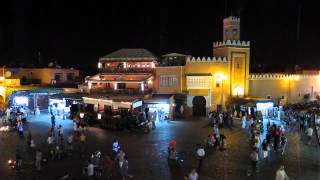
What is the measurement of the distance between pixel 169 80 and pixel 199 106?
3.89m

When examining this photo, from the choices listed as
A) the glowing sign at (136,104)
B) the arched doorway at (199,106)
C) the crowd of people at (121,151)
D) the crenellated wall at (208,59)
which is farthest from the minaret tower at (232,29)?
the crowd of people at (121,151)

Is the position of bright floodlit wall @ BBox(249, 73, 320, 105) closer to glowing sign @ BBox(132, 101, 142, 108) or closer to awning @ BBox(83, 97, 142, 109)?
glowing sign @ BBox(132, 101, 142, 108)

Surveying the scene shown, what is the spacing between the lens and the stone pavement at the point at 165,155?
64.1 feet


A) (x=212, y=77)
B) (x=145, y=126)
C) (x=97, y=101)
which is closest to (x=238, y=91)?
(x=212, y=77)

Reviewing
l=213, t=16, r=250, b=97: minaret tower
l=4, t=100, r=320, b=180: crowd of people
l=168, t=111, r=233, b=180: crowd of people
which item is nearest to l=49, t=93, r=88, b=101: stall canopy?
l=4, t=100, r=320, b=180: crowd of people

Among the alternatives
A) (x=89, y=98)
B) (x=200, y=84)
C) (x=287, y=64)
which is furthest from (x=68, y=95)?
(x=287, y=64)

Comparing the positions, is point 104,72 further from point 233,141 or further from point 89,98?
point 233,141

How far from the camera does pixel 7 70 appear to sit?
2149 inches

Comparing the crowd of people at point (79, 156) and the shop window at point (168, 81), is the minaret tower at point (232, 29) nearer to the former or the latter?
the shop window at point (168, 81)

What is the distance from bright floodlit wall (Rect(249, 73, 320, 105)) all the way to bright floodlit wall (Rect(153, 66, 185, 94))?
8.01 metres

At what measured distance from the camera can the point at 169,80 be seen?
42.0 m

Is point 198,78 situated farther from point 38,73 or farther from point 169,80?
point 38,73

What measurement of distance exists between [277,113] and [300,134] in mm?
7185

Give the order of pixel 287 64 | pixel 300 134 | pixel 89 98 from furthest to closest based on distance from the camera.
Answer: pixel 287 64 < pixel 89 98 < pixel 300 134
